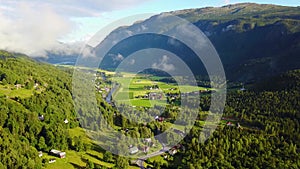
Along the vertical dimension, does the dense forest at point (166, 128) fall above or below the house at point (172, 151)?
above

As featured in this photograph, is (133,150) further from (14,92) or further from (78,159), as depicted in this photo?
(14,92)

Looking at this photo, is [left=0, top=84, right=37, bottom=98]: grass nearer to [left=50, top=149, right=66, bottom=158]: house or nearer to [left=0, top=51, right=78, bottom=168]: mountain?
[left=0, top=51, right=78, bottom=168]: mountain

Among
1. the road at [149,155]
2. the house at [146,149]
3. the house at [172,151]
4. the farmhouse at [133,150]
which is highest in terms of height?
the farmhouse at [133,150]

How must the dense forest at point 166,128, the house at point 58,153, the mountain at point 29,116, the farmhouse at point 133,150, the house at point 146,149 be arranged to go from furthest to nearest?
1. the house at point 146,149
2. the farmhouse at point 133,150
3. the house at point 58,153
4. the dense forest at point 166,128
5. the mountain at point 29,116

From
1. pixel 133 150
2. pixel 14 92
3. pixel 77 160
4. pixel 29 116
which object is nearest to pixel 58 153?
pixel 77 160

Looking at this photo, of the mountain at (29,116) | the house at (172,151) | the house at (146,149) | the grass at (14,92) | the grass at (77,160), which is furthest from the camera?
the grass at (14,92)

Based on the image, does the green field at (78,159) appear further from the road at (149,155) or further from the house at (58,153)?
the road at (149,155)

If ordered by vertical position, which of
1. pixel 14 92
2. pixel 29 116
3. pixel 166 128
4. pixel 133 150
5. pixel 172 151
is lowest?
pixel 172 151

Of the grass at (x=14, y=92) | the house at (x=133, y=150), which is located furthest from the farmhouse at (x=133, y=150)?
the grass at (x=14, y=92)

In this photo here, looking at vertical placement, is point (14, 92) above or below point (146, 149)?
above

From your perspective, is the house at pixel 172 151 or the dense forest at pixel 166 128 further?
the house at pixel 172 151

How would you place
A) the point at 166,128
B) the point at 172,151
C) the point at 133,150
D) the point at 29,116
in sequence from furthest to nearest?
the point at 166,128
the point at 29,116
the point at 172,151
the point at 133,150

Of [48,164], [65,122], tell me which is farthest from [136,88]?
[48,164]
